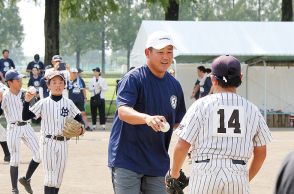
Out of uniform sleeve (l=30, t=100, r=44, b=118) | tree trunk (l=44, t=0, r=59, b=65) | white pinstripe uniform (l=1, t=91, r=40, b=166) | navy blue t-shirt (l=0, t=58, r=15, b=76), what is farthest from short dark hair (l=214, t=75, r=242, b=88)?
tree trunk (l=44, t=0, r=59, b=65)

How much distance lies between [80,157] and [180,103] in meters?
8.74

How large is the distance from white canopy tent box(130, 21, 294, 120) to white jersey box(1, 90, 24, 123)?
444 inches

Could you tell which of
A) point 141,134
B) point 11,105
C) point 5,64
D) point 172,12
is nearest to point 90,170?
point 11,105

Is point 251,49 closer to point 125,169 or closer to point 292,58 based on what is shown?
point 292,58

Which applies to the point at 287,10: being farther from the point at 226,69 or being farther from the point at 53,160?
the point at 226,69

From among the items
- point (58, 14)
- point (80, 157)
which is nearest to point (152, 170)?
point (80, 157)

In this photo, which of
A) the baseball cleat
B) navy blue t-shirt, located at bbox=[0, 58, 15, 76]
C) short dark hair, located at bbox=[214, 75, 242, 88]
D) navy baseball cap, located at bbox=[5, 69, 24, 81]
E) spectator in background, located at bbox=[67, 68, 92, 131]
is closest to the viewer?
short dark hair, located at bbox=[214, 75, 242, 88]

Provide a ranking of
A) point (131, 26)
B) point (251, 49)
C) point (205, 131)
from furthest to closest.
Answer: point (131, 26)
point (251, 49)
point (205, 131)

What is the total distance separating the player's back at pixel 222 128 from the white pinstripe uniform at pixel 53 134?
3561 mm

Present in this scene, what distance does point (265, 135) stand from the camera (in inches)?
208

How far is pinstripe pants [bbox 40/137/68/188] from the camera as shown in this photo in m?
8.40

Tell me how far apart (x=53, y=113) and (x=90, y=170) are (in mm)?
4321

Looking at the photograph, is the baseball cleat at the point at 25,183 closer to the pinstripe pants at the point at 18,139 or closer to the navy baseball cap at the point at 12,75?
the pinstripe pants at the point at 18,139

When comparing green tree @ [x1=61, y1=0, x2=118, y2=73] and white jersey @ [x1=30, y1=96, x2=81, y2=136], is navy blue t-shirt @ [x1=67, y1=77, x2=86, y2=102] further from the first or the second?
white jersey @ [x1=30, y1=96, x2=81, y2=136]
